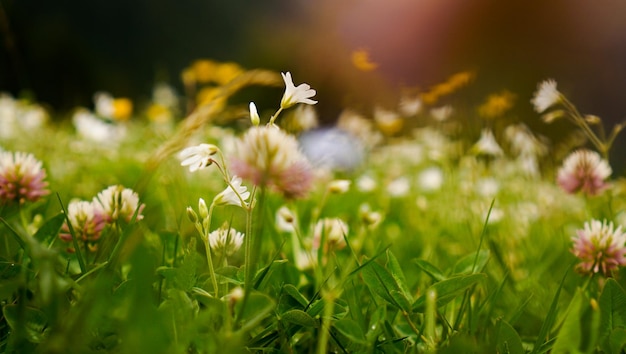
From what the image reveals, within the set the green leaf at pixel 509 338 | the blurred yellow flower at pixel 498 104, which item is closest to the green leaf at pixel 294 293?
the green leaf at pixel 509 338

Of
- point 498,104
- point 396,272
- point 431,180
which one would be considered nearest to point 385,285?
point 396,272

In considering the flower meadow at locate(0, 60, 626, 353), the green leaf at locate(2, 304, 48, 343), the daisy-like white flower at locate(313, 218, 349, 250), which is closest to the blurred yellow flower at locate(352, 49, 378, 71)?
the flower meadow at locate(0, 60, 626, 353)

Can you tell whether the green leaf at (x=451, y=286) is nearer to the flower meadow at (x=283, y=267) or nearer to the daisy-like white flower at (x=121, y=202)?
the flower meadow at (x=283, y=267)

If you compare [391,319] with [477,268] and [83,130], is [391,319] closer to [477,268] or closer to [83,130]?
[477,268]

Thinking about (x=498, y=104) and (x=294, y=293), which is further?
(x=498, y=104)

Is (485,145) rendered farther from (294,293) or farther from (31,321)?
(31,321)

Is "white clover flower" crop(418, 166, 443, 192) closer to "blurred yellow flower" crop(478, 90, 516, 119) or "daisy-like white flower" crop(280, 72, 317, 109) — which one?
"blurred yellow flower" crop(478, 90, 516, 119)

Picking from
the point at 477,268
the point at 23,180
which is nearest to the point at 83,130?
the point at 23,180
